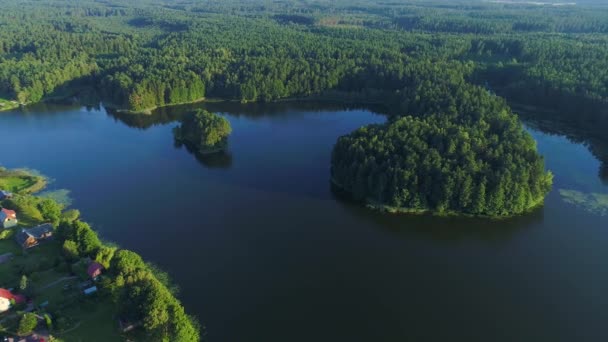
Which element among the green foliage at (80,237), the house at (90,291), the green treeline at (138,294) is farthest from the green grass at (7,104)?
the house at (90,291)

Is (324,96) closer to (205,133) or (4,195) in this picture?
(205,133)

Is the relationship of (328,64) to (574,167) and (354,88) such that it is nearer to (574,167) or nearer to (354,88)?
(354,88)

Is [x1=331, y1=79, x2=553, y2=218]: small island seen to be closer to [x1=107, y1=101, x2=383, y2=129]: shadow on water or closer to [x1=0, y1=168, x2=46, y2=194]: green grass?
[x1=107, y1=101, x2=383, y2=129]: shadow on water

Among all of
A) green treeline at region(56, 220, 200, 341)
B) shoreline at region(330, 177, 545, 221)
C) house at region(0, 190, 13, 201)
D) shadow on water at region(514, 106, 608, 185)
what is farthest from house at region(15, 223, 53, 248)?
shadow on water at region(514, 106, 608, 185)

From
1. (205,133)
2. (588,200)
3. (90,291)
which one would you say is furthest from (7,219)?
(588,200)

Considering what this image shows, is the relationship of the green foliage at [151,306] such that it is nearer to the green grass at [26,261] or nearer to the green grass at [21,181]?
the green grass at [26,261]

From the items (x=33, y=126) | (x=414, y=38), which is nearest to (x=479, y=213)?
(x=33, y=126)
